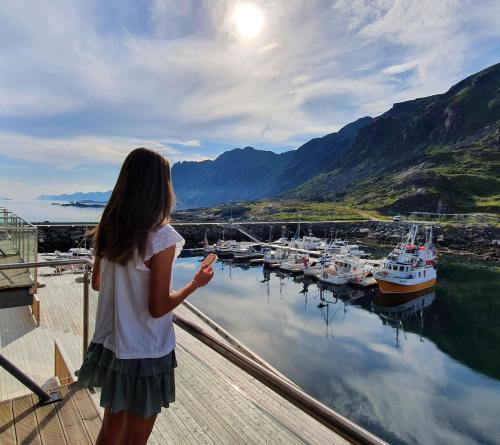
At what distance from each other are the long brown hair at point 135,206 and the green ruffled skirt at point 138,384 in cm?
51

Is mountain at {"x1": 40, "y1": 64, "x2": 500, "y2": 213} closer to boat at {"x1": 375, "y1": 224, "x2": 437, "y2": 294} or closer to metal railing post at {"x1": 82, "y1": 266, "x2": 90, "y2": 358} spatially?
boat at {"x1": 375, "y1": 224, "x2": 437, "y2": 294}

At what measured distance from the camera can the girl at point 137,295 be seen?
5.19 ft

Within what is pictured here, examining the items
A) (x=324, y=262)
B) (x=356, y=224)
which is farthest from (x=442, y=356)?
(x=356, y=224)

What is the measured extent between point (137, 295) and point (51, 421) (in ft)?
5.95

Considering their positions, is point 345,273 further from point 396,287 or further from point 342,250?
point 342,250

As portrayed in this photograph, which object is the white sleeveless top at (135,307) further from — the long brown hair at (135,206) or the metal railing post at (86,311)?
the metal railing post at (86,311)

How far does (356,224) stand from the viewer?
62.4m

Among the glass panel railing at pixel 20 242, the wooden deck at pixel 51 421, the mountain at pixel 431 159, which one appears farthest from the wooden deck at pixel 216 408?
the mountain at pixel 431 159

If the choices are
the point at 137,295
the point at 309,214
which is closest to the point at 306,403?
the point at 137,295

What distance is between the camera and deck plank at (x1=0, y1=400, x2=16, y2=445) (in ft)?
8.09

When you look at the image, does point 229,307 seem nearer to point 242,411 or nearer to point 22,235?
point 22,235

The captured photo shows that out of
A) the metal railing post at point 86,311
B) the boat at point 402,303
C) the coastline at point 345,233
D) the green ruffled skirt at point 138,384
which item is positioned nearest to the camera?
the green ruffled skirt at point 138,384

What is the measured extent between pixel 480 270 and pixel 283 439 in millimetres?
40415

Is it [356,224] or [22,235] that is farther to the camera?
[356,224]
